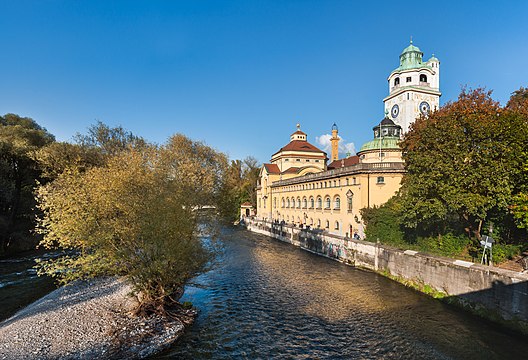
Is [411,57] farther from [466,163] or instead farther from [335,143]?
[466,163]

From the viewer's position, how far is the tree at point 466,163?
56.4ft

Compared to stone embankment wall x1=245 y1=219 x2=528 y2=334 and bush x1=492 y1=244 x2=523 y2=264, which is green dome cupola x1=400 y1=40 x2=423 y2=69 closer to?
stone embankment wall x1=245 y1=219 x2=528 y2=334

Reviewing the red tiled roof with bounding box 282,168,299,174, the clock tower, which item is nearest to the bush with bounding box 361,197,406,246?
the red tiled roof with bounding box 282,168,299,174

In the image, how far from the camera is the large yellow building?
32.9 meters

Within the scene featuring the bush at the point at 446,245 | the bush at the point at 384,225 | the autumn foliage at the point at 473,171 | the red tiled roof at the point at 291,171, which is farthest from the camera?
the red tiled roof at the point at 291,171

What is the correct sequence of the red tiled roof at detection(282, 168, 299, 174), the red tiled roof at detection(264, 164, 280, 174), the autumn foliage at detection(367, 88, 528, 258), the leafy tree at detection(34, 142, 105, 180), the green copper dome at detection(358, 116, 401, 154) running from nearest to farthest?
the autumn foliage at detection(367, 88, 528, 258) < the leafy tree at detection(34, 142, 105, 180) < the green copper dome at detection(358, 116, 401, 154) < the red tiled roof at detection(282, 168, 299, 174) < the red tiled roof at detection(264, 164, 280, 174)

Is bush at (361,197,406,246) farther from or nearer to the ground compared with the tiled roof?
nearer to the ground

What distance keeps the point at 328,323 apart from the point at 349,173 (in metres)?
22.1

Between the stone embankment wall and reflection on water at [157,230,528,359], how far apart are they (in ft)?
2.75

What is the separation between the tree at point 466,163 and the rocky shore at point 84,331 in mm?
17761

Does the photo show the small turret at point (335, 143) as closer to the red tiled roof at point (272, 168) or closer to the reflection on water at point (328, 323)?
the red tiled roof at point (272, 168)

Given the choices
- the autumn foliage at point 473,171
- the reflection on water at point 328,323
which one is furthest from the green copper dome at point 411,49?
the reflection on water at point 328,323

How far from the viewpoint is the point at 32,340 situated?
1236 centimetres

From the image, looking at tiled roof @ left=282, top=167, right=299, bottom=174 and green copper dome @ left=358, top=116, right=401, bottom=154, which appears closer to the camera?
green copper dome @ left=358, top=116, right=401, bottom=154
